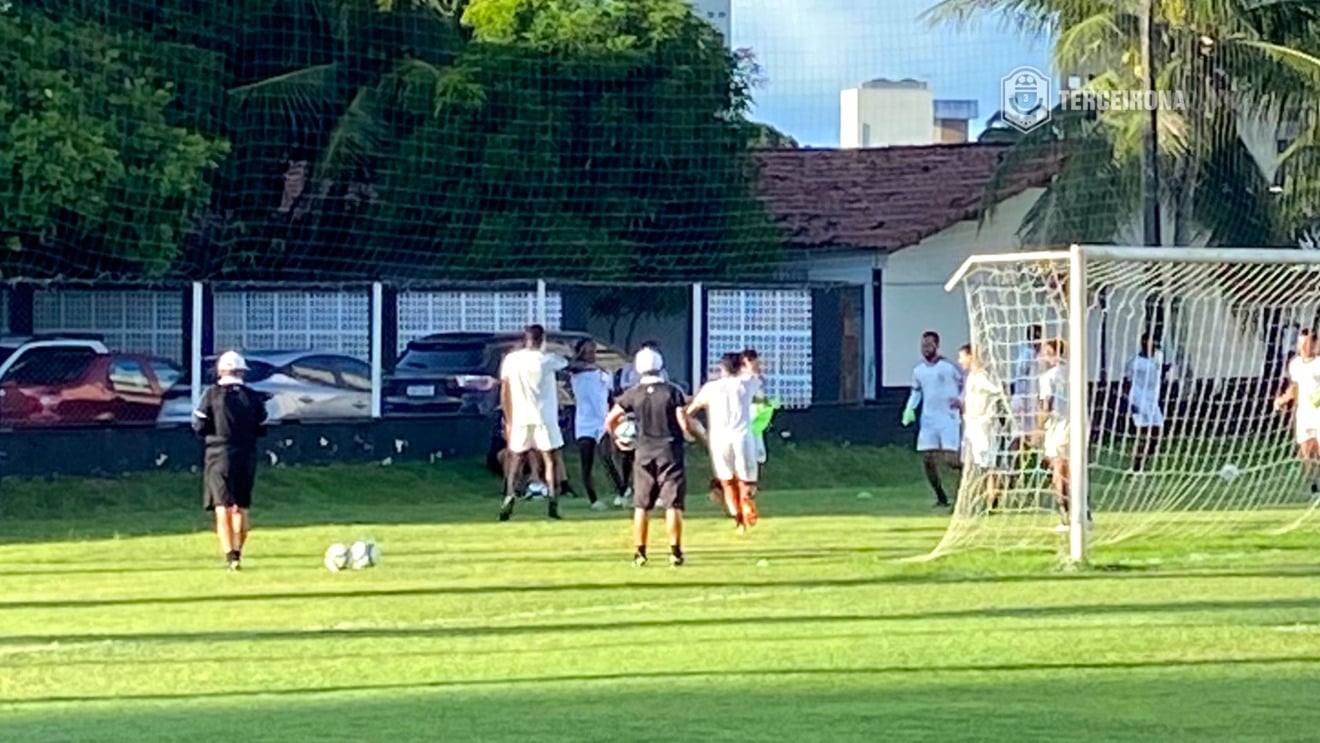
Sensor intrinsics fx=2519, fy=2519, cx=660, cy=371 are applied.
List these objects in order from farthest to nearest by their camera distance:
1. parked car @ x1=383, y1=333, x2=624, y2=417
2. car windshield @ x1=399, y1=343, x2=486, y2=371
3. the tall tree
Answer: car windshield @ x1=399, y1=343, x2=486, y2=371 → parked car @ x1=383, y1=333, x2=624, y2=417 → the tall tree

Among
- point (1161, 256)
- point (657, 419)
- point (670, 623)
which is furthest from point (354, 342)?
point (670, 623)

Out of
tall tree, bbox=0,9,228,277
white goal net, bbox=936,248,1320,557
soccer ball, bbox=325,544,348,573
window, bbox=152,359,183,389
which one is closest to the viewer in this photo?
soccer ball, bbox=325,544,348,573

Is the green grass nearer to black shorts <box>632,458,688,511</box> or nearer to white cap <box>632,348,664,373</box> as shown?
black shorts <box>632,458,688,511</box>

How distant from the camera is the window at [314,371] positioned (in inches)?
1178

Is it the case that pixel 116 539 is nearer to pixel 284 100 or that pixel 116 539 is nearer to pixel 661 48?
pixel 284 100

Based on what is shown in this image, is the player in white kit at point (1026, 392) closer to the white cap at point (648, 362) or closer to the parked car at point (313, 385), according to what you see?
the white cap at point (648, 362)

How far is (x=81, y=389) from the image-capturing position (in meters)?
27.8

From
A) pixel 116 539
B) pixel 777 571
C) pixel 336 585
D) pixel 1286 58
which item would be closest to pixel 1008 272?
pixel 777 571

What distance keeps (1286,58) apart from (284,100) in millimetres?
14849

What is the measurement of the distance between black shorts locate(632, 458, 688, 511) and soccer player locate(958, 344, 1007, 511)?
10.4ft

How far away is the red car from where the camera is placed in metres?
27.4

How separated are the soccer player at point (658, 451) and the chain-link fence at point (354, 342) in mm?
10277

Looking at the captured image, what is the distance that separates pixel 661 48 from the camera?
117 ft

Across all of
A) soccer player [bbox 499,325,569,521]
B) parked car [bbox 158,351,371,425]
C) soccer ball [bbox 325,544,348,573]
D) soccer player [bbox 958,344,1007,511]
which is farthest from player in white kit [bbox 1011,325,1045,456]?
parked car [bbox 158,351,371,425]
